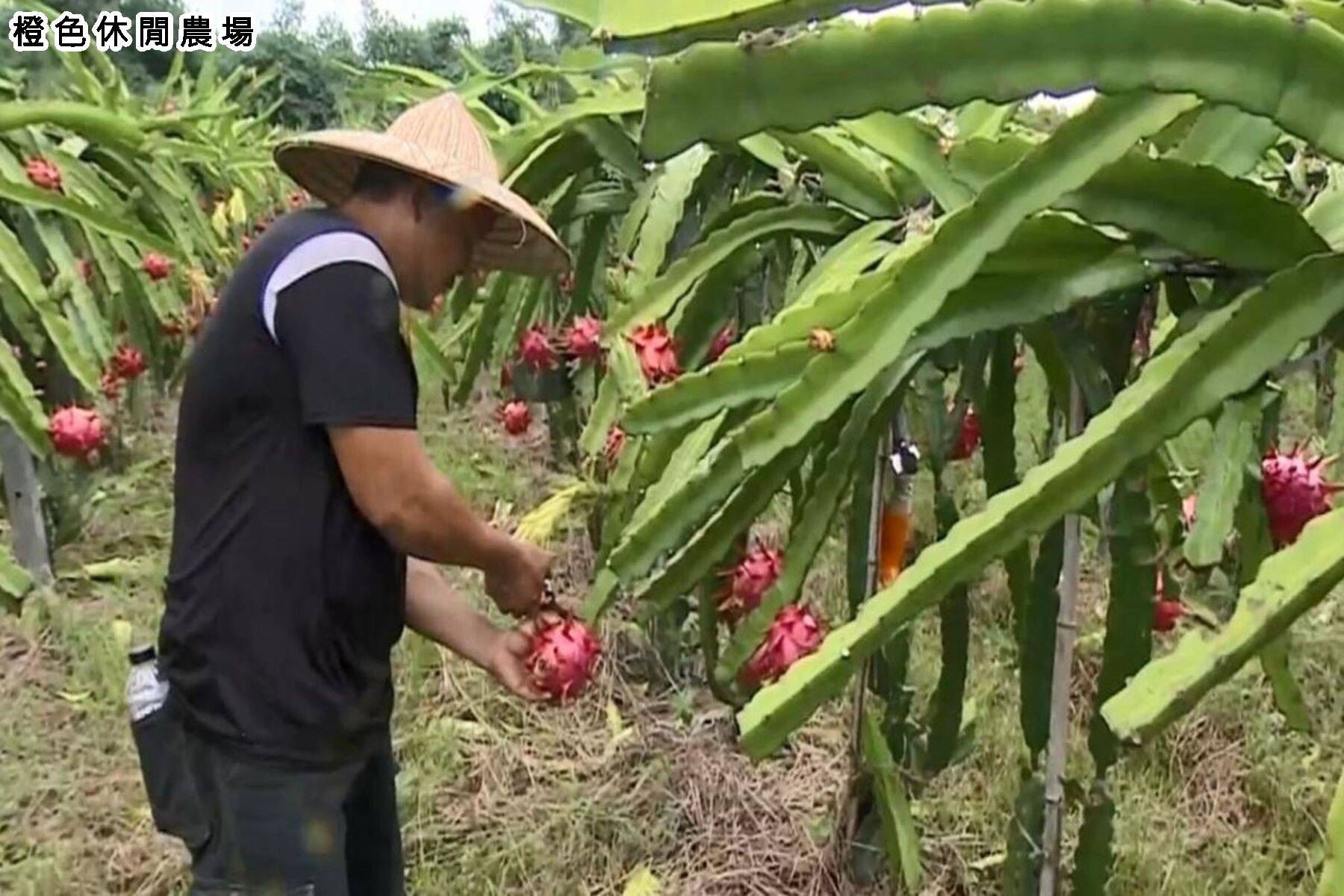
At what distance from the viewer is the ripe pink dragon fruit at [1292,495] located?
113 cm

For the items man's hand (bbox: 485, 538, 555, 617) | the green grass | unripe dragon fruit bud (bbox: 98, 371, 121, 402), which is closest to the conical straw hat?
man's hand (bbox: 485, 538, 555, 617)

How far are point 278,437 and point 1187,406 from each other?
885 mm

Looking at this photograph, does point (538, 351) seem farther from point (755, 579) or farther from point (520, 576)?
point (755, 579)

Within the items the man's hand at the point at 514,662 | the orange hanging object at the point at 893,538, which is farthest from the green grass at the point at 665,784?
the man's hand at the point at 514,662

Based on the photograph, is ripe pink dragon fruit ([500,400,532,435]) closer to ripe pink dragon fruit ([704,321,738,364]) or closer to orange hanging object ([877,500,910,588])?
ripe pink dragon fruit ([704,321,738,364])

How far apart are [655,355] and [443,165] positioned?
0.30 m

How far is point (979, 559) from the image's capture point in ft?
2.84

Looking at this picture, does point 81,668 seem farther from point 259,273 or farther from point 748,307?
point 259,273

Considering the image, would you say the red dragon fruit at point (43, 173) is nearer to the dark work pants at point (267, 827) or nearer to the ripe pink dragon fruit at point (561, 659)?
the dark work pants at point (267, 827)

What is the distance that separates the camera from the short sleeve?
134 cm

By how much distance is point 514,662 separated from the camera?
1.49 m

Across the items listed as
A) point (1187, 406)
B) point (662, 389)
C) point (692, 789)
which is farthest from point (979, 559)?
point (692, 789)

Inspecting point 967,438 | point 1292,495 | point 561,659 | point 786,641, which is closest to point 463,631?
point 561,659

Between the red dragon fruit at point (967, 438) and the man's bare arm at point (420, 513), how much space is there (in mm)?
521
